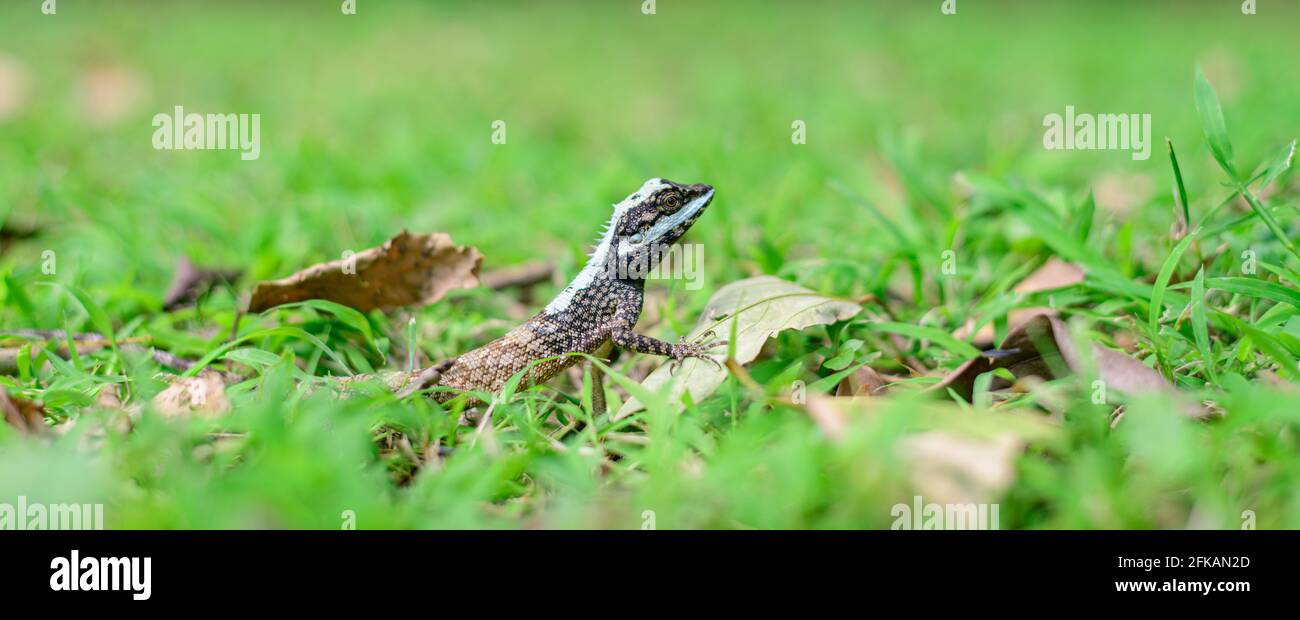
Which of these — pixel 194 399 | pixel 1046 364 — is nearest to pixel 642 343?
pixel 1046 364

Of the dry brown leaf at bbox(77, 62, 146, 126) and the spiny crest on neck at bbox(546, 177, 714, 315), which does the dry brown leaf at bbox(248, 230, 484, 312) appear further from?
the dry brown leaf at bbox(77, 62, 146, 126)

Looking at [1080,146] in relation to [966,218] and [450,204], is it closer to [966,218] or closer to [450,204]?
[966,218]

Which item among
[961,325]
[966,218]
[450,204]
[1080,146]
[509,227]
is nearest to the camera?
[961,325]

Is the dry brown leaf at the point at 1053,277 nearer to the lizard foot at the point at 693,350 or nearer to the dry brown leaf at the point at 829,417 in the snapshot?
the lizard foot at the point at 693,350

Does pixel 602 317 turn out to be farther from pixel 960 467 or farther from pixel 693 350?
pixel 960 467

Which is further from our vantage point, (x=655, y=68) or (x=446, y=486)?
(x=655, y=68)

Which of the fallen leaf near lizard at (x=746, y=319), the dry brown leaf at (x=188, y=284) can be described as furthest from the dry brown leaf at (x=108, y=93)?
the fallen leaf near lizard at (x=746, y=319)
